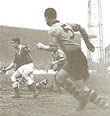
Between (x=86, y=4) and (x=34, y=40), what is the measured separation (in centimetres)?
111

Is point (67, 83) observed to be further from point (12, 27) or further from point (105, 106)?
point (12, 27)

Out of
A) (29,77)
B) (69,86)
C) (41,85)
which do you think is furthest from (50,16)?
(41,85)

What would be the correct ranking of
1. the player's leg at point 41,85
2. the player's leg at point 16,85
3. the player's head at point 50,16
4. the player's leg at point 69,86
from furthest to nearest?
the player's leg at point 41,85, the player's leg at point 16,85, the player's head at point 50,16, the player's leg at point 69,86

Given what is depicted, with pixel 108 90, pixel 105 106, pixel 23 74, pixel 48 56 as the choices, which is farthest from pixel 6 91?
pixel 105 106

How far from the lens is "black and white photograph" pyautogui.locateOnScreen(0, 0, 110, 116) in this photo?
4.23 m

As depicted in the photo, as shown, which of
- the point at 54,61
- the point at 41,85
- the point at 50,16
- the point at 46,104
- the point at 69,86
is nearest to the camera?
the point at 69,86

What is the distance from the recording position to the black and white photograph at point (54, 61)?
4230 mm

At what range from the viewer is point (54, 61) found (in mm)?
5242

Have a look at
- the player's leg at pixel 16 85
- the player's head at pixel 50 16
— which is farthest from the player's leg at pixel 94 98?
the player's leg at pixel 16 85

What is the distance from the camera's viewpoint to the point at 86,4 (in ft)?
18.4

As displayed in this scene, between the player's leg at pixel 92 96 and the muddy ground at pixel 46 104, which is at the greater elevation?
the player's leg at pixel 92 96

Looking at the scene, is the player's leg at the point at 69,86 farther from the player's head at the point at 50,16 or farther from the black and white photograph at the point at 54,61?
the player's head at the point at 50,16

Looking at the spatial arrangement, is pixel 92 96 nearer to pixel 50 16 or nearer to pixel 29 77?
pixel 50 16

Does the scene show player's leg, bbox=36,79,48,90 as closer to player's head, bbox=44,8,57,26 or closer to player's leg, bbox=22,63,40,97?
→ player's leg, bbox=22,63,40,97
